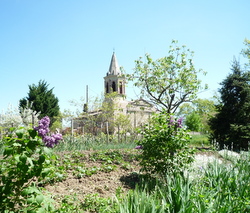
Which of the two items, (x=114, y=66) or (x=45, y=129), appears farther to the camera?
(x=114, y=66)

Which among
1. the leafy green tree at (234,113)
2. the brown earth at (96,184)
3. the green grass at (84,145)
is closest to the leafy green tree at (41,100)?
the green grass at (84,145)

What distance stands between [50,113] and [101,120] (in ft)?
32.7

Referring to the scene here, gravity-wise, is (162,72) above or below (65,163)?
above

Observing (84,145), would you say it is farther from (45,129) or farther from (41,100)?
(41,100)

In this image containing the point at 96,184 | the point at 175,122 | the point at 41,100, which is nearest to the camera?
the point at 96,184

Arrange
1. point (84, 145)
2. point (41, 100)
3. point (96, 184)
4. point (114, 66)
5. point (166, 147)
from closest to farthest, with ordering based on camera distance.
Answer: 1. point (96, 184)
2. point (166, 147)
3. point (84, 145)
4. point (41, 100)
5. point (114, 66)

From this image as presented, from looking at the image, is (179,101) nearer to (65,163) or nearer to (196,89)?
(196,89)

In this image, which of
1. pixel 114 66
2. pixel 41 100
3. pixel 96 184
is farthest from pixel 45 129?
pixel 114 66

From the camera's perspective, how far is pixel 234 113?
1277cm

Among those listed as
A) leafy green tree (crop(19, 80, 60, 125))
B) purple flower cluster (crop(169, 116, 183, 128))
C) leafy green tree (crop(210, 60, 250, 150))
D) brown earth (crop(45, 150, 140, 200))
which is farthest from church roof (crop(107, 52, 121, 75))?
purple flower cluster (crop(169, 116, 183, 128))

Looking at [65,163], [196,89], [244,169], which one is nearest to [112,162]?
[65,163]

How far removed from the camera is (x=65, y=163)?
209 inches

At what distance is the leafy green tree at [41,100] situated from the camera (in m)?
23.4

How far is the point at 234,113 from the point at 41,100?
59.6ft
